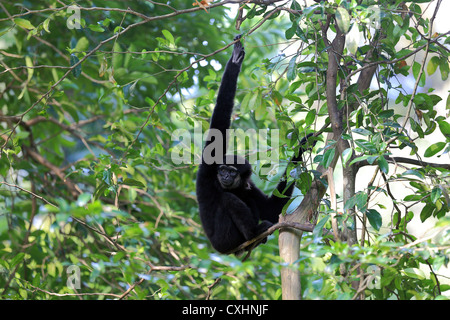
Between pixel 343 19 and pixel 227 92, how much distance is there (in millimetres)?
1525

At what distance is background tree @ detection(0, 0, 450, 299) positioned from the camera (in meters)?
2.50

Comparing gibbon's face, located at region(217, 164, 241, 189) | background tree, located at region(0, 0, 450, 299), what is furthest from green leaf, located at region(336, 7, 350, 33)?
gibbon's face, located at region(217, 164, 241, 189)

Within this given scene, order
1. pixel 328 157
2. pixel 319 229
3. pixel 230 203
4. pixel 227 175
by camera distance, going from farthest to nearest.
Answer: pixel 227 175 → pixel 230 203 → pixel 328 157 → pixel 319 229

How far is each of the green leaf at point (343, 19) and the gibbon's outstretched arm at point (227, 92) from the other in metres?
1.28

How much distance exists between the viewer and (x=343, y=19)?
255cm

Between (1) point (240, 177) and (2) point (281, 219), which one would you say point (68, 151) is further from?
(2) point (281, 219)

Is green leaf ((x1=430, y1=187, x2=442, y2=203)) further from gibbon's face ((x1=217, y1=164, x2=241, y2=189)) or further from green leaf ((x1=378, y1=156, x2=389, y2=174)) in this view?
gibbon's face ((x1=217, y1=164, x2=241, y2=189))

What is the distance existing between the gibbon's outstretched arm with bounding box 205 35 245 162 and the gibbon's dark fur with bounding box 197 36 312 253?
0.04 m

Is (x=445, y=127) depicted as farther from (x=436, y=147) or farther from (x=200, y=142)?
(x=200, y=142)

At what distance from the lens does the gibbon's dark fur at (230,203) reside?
4.41 metres

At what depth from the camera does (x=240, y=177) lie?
484 centimetres

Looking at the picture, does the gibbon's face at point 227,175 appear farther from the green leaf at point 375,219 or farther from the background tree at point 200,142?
the green leaf at point 375,219

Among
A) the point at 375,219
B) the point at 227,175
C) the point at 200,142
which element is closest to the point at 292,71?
the point at 375,219
